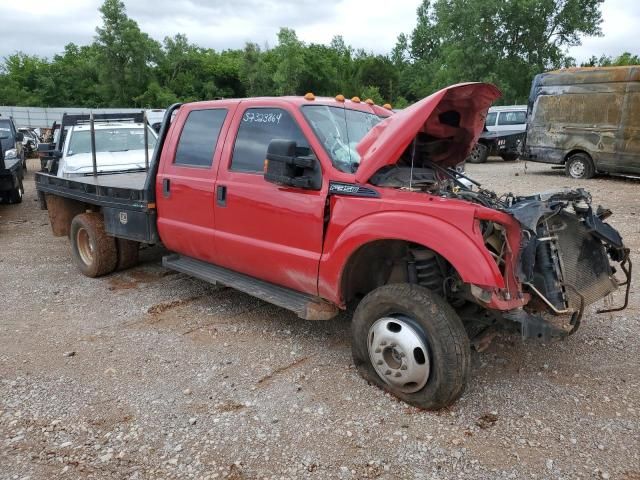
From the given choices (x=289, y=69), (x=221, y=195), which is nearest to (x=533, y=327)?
(x=221, y=195)

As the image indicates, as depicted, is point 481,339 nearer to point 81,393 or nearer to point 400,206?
point 400,206

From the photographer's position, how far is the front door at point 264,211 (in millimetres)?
3775

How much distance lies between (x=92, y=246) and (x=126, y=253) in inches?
15.0

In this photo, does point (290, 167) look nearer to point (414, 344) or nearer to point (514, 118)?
point (414, 344)

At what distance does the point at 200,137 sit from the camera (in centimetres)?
473

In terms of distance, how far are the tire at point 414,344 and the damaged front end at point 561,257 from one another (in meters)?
0.40

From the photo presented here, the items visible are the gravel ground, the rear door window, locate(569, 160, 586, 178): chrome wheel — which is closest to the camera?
the gravel ground

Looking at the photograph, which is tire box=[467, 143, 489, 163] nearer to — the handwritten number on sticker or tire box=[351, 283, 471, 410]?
the handwritten number on sticker

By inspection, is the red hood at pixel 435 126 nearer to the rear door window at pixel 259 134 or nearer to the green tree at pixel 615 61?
the rear door window at pixel 259 134

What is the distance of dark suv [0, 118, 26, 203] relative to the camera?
34.5 feet

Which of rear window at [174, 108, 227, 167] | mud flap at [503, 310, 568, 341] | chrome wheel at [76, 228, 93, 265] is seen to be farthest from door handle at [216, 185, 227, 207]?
chrome wheel at [76, 228, 93, 265]

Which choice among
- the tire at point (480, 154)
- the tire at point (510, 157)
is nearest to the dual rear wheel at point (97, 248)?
the tire at point (480, 154)

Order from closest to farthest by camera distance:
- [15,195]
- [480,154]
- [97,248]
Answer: [97,248] < [15,195] < [480,154]

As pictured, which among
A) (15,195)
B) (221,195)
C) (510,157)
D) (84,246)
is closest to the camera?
(221,195)
